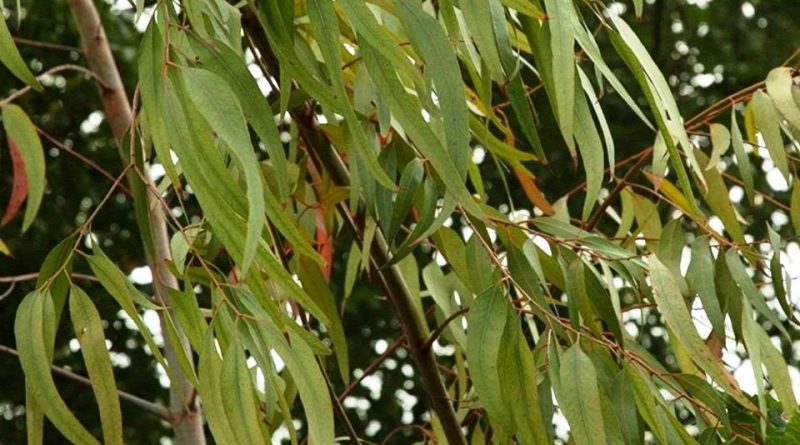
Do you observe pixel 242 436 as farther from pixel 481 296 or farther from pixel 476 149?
pixel 476 149

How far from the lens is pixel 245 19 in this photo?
34.9 inches

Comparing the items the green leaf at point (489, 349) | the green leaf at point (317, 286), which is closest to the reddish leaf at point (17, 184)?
the green leaf at point (317, 286)

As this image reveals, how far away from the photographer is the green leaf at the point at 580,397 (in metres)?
0.78

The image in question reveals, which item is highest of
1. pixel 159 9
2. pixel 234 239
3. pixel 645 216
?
pixel 159 9

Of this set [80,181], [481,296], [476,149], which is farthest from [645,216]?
[80,181]

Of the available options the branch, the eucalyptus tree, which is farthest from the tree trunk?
the branch

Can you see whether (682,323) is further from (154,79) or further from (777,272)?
(154,79)

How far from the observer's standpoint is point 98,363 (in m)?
0.80

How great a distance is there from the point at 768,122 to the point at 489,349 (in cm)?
27

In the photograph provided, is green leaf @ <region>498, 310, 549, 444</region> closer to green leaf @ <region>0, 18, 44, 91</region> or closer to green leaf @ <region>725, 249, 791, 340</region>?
green leaf @ <region>725, 249, 791, 340</region>

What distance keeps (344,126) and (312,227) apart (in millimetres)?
289

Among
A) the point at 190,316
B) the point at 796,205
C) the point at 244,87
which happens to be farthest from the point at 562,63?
the point at 796,205

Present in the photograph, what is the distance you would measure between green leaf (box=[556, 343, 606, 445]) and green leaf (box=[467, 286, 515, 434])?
0.03 metres

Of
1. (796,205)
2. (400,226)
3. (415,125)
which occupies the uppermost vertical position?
(415,125)
